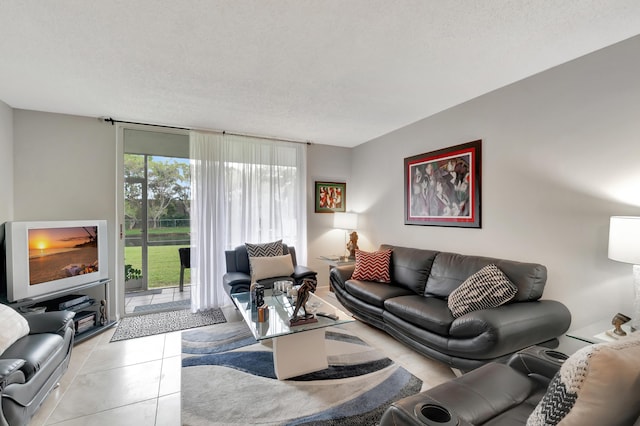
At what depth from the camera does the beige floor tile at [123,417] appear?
1.87 m

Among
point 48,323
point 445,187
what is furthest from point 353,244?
point 48,323

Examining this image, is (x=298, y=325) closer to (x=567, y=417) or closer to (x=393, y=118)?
(x=567, y=417)

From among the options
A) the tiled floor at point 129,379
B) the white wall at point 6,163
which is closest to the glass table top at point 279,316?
the tiled floor at point 129,379

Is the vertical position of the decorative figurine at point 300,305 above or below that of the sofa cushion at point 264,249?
below

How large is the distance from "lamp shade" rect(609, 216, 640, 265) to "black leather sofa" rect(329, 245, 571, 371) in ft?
2.00

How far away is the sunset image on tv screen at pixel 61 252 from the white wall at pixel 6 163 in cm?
47

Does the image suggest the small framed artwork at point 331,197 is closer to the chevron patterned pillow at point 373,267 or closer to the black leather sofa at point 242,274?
the black leather sofa at point 242,274

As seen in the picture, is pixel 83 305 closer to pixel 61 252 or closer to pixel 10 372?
pixel 61 252

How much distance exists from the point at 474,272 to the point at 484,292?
403 millimetres

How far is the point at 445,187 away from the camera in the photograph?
134 inches

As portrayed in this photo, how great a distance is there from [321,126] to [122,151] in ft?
8.64

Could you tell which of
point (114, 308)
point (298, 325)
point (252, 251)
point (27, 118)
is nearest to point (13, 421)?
point (298, 325)

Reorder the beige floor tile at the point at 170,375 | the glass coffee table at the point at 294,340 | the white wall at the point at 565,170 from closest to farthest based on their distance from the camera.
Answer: the white wall at the point at 565,170
the beige floor tile at the point at 170,375
the glass coffee table at the point at 294,340

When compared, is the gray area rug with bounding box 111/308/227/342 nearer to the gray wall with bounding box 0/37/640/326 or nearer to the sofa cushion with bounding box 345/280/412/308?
the gray wall with bounding box 0/37/640/326
